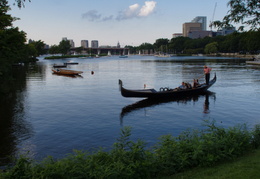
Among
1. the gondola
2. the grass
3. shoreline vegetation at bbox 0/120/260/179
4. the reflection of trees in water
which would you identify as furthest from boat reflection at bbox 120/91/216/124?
the grass

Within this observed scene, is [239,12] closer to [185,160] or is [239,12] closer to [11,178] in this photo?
[185,160]

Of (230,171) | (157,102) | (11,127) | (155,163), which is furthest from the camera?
(157,102)

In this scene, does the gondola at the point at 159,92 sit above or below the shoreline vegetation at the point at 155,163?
below

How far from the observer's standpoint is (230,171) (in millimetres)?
8984

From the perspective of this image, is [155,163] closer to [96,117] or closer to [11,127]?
[96,117]

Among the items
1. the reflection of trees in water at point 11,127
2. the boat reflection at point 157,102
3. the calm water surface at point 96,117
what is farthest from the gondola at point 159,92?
the reflection of trees in water at point 11,127

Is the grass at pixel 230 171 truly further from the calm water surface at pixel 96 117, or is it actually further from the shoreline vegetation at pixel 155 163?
the calm water surface at pixel 96 117

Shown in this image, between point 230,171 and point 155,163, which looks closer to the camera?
point 230,171

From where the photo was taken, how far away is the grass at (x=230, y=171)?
28.0 ft

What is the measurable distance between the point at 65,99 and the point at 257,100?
23.0 m

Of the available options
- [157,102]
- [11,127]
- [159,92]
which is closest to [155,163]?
[11,127]

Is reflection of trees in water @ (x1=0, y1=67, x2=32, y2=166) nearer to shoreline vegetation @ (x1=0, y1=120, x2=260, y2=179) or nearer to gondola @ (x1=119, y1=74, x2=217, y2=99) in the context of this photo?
shoreline vegetation @ (x1=0, y1=120, x2=260, y2=179)

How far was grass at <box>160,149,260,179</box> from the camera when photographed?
336 inches

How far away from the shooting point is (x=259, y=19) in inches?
659
